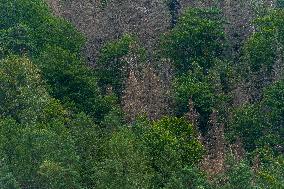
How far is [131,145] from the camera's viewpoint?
3747 centimetres

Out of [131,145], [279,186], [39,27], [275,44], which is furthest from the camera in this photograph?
[39,27]

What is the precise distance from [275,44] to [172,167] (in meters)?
15.5

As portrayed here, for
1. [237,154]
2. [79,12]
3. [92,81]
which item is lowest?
[237,154]

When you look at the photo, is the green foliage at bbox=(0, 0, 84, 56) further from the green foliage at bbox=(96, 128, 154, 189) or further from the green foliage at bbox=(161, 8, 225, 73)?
the green foliage at bbox=(96, 128, 154, 189)

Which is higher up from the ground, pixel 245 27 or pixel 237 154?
pixel 245 27

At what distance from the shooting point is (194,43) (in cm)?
5344

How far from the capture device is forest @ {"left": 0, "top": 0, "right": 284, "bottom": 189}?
122 feet

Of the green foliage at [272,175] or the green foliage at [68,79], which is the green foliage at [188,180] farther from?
the green foliage at [68,79]

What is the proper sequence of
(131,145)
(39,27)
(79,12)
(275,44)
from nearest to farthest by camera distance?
(131,145)
(275,44)
(39,27)
(79,12)

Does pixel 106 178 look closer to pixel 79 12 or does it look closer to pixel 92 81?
pixel 92 81

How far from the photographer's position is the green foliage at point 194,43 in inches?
2094

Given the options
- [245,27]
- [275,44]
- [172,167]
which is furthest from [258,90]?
[172,167]

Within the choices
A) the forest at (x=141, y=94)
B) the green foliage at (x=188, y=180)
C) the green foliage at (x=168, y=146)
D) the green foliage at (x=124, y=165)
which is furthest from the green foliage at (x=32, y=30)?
the green foliage at (x=188, y=180)

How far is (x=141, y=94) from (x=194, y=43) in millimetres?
8366
